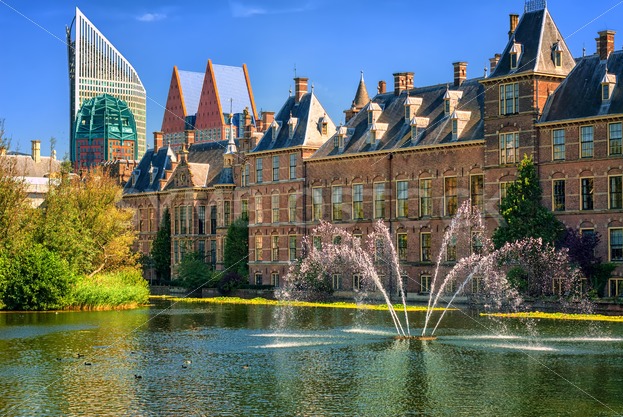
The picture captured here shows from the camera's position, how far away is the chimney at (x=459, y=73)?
72250 millimetres

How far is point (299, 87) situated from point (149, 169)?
27167 mm

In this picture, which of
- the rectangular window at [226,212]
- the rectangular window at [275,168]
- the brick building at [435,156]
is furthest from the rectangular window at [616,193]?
the rectangular window at [226,212]

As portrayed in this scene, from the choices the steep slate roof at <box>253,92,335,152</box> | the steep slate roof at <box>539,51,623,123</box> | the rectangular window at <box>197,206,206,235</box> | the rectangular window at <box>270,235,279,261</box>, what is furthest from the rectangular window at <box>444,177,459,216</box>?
the rectangular window at <box>197,206,206,235</box>

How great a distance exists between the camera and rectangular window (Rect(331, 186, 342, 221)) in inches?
3012

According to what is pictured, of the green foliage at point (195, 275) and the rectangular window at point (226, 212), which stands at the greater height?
the rectangular window at point (226, 212)

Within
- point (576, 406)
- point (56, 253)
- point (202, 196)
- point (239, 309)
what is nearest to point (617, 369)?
point (576, 406)

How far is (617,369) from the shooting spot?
3378cm

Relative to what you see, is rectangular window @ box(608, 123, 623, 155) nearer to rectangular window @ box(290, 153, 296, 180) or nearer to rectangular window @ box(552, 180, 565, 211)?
rectangular window @ box(552, 180, 565, 211)

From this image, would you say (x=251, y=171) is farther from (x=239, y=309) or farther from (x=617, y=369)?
(x=617, y=369)

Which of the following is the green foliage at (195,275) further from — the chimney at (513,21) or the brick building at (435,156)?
the chimney at (513,21)

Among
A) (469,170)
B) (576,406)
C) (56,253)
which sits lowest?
(576,406)

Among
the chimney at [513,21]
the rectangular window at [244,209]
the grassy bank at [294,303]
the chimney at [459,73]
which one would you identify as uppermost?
the chimney at [513,21]

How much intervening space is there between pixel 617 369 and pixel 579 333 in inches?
417

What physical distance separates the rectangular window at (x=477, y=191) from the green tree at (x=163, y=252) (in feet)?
125
